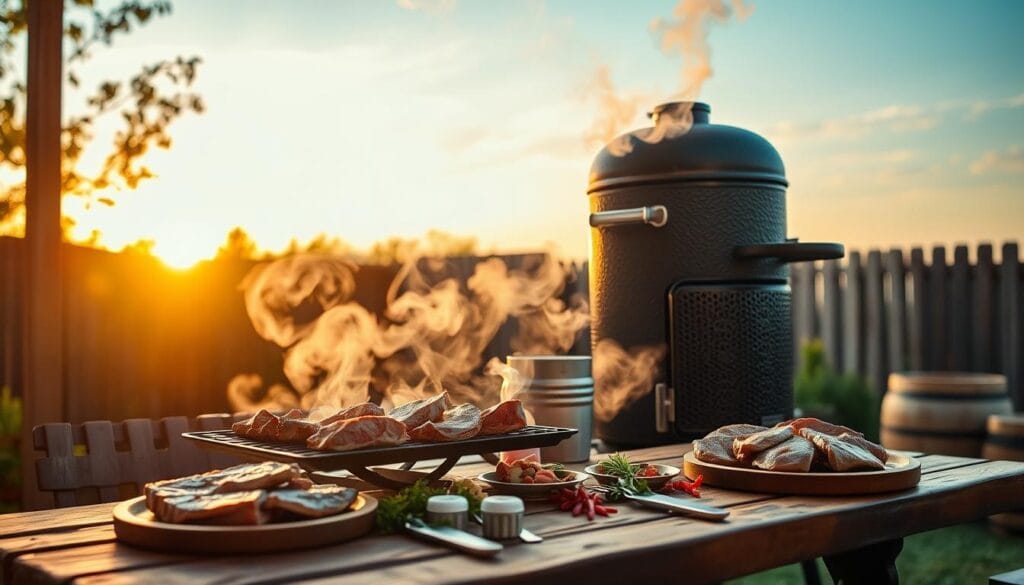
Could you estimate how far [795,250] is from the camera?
312 cm

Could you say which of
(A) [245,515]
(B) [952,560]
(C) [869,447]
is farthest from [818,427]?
(B) [952,560]

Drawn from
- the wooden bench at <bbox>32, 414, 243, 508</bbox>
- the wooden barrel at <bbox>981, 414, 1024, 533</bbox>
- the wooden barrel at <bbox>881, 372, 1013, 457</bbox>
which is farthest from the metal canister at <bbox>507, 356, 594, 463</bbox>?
the wooden barrel at <bbox>881, 372, 1013, 457</bbox>

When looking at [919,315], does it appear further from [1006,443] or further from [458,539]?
[458,539]

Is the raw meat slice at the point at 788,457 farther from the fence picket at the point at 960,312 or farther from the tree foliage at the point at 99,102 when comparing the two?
the fence picket at the point at 960,312

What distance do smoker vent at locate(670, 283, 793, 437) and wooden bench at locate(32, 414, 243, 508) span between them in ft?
4.88

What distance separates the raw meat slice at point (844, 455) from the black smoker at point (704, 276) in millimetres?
962

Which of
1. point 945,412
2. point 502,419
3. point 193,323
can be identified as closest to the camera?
point 502,419

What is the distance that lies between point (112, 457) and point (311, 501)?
1116 millimetres

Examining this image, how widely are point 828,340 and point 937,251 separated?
1.33 metres

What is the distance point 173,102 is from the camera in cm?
542

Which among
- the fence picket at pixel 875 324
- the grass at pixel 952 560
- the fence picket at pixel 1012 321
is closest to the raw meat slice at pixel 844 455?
the grass at pixel 952 560

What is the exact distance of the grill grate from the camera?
180cm

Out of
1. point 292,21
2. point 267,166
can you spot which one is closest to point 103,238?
point 267,166

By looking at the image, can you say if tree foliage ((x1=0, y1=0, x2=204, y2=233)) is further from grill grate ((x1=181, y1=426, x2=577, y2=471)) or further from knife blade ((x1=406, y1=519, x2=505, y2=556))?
knife blade ((x1=406, y1=519, x2=505, y2=556))
